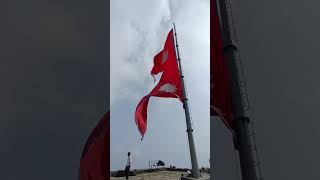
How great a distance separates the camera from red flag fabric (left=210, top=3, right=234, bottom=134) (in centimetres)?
1044

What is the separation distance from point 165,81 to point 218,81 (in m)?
10.1

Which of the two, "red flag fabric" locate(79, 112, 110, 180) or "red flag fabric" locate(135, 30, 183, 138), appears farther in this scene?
"red flag fabric" locate(135, 30, 183, 138)

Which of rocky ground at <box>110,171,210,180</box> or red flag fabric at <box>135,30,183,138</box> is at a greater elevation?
red flag fabric at <box>135,30,183,138</box>

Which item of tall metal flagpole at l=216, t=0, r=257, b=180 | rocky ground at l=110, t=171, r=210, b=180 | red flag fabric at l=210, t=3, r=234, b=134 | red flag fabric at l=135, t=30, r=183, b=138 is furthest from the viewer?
rocky ground at l=110, t=171, r=210, b=180

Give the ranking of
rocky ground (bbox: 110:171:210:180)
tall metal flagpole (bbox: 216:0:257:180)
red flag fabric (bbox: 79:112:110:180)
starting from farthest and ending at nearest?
rocky ground (bbox: 110:171:210:180) < red flag fabric (bbox: 79:112:110:180) < tall metal flagpole (bbox: 216:0:257:180)

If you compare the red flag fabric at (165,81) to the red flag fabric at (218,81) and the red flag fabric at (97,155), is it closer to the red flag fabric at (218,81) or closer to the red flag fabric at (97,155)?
the red flag fabric at (97,155)

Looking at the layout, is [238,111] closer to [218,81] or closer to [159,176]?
[218,81]

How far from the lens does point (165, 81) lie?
68.5ft

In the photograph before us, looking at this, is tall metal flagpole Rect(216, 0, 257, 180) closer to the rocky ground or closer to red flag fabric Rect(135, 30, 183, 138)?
red flag fabric Rect(135, 30, 183, 138)

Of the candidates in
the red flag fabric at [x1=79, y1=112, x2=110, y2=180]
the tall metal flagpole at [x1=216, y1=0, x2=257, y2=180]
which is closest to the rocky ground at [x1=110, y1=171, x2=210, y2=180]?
the red flag fabric at [x1=79, y1=112, x2=110, y2=180]

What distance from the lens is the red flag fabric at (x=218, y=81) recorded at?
34.2 ft

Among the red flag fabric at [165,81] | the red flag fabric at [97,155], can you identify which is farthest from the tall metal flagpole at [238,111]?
the red flag fabric at [165,81]

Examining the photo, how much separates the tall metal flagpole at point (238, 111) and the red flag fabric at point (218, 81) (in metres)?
0.32

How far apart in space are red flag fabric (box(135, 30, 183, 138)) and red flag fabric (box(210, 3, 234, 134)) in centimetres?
A: 915
